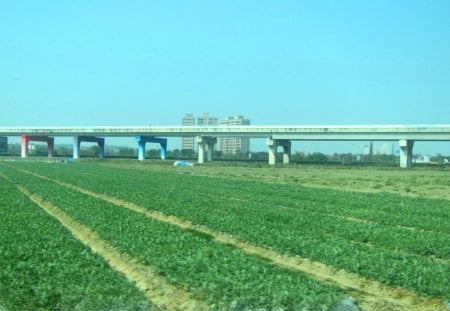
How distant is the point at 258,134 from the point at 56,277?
105 m

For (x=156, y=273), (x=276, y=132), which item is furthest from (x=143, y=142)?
(x=156, y=273)

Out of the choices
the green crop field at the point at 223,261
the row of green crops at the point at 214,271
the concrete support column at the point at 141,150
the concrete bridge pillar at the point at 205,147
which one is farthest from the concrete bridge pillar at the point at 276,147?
the row of green crops at the point at 214,271

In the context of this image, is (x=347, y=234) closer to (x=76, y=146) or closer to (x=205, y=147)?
(x=205, y=147)

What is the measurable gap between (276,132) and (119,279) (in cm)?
10168

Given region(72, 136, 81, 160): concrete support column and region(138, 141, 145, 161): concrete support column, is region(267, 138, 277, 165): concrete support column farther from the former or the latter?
region(72, 136, 81, 160): concrete support column

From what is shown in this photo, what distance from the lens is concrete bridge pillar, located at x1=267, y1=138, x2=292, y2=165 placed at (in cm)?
11331

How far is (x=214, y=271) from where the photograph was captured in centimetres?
1189

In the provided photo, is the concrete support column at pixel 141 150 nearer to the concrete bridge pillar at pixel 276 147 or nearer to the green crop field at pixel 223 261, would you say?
the concrete bridge pillar at pixel 276 147

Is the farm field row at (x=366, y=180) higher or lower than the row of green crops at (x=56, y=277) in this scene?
lower

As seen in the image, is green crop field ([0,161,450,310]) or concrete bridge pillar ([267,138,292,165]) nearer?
green crop field ([0,161,450,310])

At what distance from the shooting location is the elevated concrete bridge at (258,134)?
9688cm

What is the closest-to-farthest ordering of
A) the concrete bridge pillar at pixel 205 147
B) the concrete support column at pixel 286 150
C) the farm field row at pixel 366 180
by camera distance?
1. the farm field row at pixel 366 180
2. the concrete support column at pixel 286 150
3. the concrete bridge pillar at pixel 205 147

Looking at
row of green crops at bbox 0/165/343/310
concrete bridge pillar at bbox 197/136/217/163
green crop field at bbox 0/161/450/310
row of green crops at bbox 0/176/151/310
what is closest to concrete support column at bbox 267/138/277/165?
concrete bridge pillar at bbox 197/136/217/163

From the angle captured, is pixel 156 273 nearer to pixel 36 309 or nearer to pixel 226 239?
pixel 36 309
